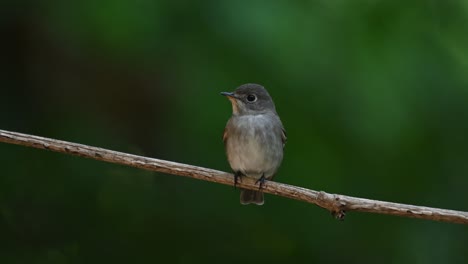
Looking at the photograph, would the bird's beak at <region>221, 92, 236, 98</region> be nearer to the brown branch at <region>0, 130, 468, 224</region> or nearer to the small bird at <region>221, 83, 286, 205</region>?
the small bird at <region>221, 83, 286, 205</region>

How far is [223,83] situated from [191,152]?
774mm

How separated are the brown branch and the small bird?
127 centimetres

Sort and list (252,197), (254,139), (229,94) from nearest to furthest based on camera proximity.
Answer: (229,94) → (252,197) → (254,139)

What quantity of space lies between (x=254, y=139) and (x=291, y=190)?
152 cm

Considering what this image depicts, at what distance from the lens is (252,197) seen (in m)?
6.52

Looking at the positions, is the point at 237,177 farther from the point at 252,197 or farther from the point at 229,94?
the point at 229,94

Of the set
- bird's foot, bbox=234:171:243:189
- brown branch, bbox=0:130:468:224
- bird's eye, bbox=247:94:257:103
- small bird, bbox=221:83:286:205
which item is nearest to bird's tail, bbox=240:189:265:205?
small bird, bbox=221:83:286:205

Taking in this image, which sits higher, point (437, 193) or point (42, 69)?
point (42, 69)

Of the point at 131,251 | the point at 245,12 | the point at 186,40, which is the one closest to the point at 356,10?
the point at 245,12

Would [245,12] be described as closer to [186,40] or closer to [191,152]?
[186,40]

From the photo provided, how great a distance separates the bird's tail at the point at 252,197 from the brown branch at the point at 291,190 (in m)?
1.23

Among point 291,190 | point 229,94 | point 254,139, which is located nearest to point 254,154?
point 254,139

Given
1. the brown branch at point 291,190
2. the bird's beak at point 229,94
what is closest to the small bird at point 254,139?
the bird's beak at point 229,94

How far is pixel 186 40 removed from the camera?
5691 mm
